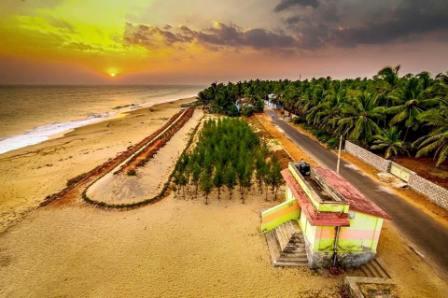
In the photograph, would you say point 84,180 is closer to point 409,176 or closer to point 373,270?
point 373,270

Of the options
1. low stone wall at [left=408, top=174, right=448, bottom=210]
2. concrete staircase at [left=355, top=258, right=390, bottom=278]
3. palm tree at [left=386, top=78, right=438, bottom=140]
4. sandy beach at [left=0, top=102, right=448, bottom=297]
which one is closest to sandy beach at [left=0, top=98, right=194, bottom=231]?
sandy beach at [left=0, top=102, right=448, bottom=297]

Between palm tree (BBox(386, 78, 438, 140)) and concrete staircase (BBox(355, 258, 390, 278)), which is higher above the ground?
palm tree (BBox(386, 78, 438, 140))

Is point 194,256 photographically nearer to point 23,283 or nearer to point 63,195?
point 23,283

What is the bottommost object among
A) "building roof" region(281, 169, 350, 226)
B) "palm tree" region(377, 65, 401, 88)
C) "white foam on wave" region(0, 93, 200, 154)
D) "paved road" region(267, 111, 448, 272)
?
"white foam on wave" region(0, 93, 200, 154)

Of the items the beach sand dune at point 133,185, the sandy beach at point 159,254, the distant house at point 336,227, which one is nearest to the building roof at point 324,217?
the distant house at point 336,227

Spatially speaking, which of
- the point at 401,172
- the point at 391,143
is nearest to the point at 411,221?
the point at 401,172

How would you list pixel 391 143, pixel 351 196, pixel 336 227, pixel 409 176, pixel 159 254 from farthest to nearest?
pixel 391 143 → pixel 409 176 → pixel 159 254 → pixel 351 196 → pixel 336 227

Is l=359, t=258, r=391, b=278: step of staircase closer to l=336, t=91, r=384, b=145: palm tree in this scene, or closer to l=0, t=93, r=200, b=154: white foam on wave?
l=336, t=91, r=384, b=145: palm tree

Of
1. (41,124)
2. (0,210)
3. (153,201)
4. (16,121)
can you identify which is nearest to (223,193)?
(153,201)
